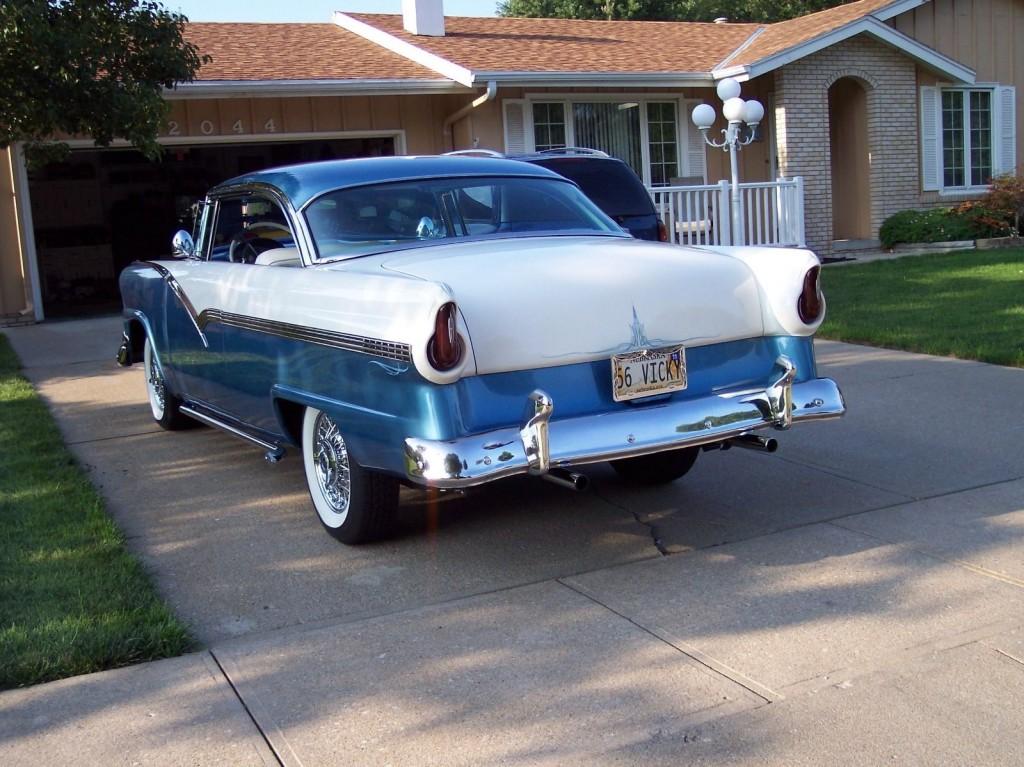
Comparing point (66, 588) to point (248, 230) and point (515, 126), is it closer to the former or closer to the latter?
point (248, 230)

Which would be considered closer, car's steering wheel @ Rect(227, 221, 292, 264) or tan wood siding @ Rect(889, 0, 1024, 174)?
car's steering wheel @ Rect(227, 221, 292, 264)

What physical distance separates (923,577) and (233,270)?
363 centimetres

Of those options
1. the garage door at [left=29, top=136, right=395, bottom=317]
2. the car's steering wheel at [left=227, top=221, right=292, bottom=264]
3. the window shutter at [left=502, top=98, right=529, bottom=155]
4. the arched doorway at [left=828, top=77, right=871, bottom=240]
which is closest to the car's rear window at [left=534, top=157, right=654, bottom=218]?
the car's steering wheel at [left=227, top=221, right=292, bottom=264]

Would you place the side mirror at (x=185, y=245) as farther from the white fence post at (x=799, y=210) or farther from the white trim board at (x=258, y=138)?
the white fence post at (x=799, y=210)

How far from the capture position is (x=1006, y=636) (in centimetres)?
383

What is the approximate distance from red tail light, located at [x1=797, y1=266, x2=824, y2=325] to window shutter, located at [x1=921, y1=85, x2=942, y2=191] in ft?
53.0

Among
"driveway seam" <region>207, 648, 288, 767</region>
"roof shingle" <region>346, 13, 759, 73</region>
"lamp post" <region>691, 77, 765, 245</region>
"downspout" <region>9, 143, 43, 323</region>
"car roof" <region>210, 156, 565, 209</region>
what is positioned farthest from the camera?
"roof shingle" <region>346, 13, 759, 73</region>

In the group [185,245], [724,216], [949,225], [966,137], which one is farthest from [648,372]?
[966,137]

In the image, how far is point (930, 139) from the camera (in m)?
19.7

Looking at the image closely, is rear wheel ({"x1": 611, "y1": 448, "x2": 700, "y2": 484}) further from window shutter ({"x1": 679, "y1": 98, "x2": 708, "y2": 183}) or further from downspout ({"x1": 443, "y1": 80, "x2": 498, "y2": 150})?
window shutter ({"x1": 679, "y1": 98, "x2": 708, "y2": 183})

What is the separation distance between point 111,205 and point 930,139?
15360 millimetres

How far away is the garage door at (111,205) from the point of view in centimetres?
2073

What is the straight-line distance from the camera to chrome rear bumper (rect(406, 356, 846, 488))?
4125 millimetres

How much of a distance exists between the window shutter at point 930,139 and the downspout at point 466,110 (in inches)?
311
